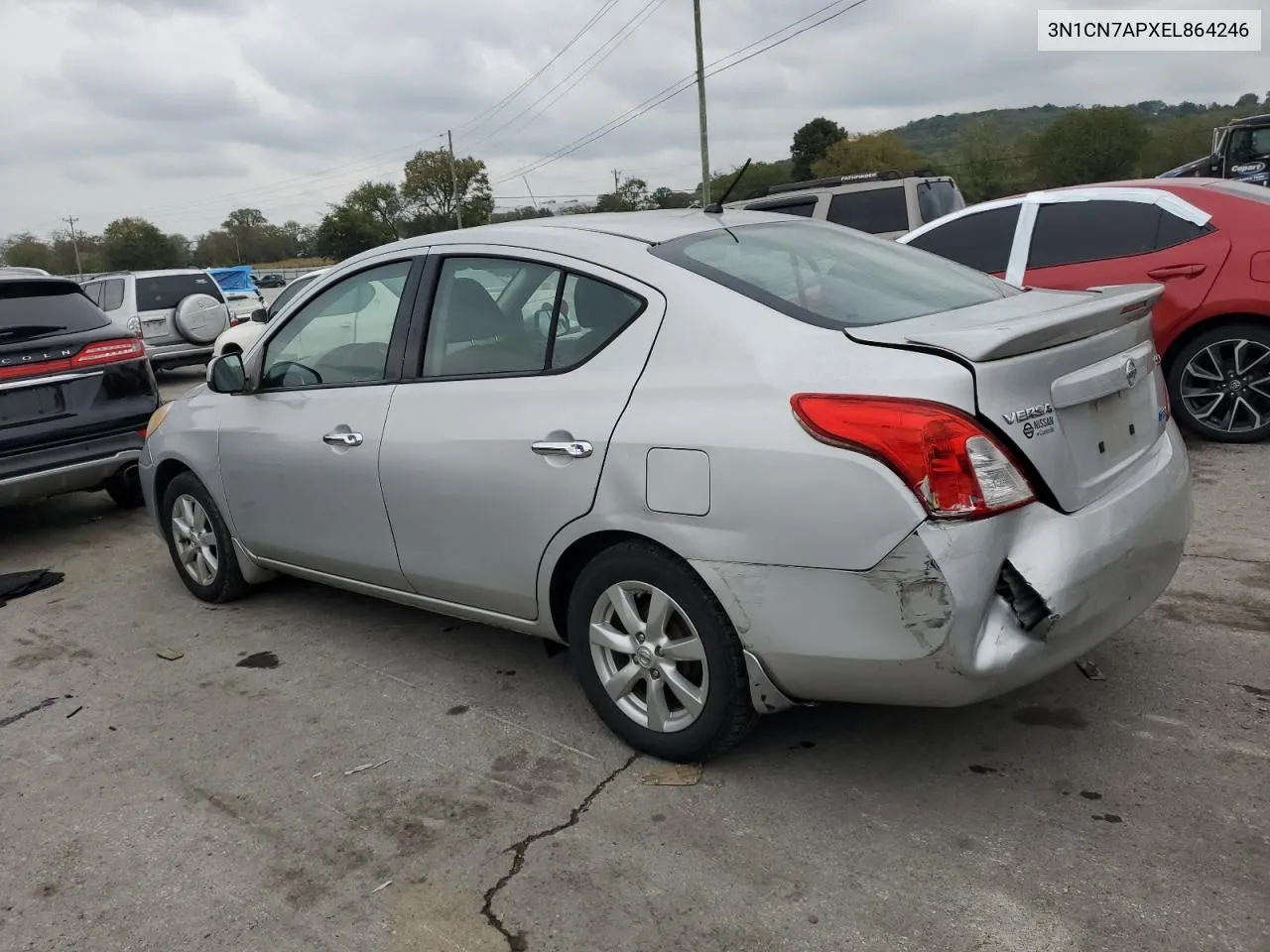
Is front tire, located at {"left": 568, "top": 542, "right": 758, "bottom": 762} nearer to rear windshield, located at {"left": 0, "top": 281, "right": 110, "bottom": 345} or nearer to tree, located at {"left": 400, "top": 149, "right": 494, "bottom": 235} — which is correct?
rear windshield, located at {"left": 0, "top": 281, "right": 110, "bottom": 345}

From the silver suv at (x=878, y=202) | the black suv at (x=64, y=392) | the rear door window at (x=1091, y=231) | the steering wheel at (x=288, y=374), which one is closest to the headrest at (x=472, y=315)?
the steering wheel at (x=288, y=374)

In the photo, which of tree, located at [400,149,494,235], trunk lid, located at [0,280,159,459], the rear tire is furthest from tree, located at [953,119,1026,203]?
trunk lid, located at [0,280,159,459]

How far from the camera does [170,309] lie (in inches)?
617

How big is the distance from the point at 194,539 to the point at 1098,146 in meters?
72.9

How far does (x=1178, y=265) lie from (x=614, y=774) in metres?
5.13

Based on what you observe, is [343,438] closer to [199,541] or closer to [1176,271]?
[199,541]

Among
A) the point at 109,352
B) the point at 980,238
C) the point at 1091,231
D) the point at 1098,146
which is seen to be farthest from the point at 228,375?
the point at 1098,146

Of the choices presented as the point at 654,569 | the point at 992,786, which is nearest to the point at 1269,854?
the point at 992,786

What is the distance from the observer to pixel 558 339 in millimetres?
3271

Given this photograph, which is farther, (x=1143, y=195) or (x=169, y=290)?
(x=169, y=290)

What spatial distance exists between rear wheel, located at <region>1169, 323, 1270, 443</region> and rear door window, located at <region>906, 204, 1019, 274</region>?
1348mm

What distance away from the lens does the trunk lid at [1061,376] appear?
2.52m

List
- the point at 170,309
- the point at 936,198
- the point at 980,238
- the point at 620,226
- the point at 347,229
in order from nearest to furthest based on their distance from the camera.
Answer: the point at 620,226, the point at 980,238, the point at 936,198, the point at 170,309, the point at 347,229

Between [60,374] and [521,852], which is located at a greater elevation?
[60,374]
